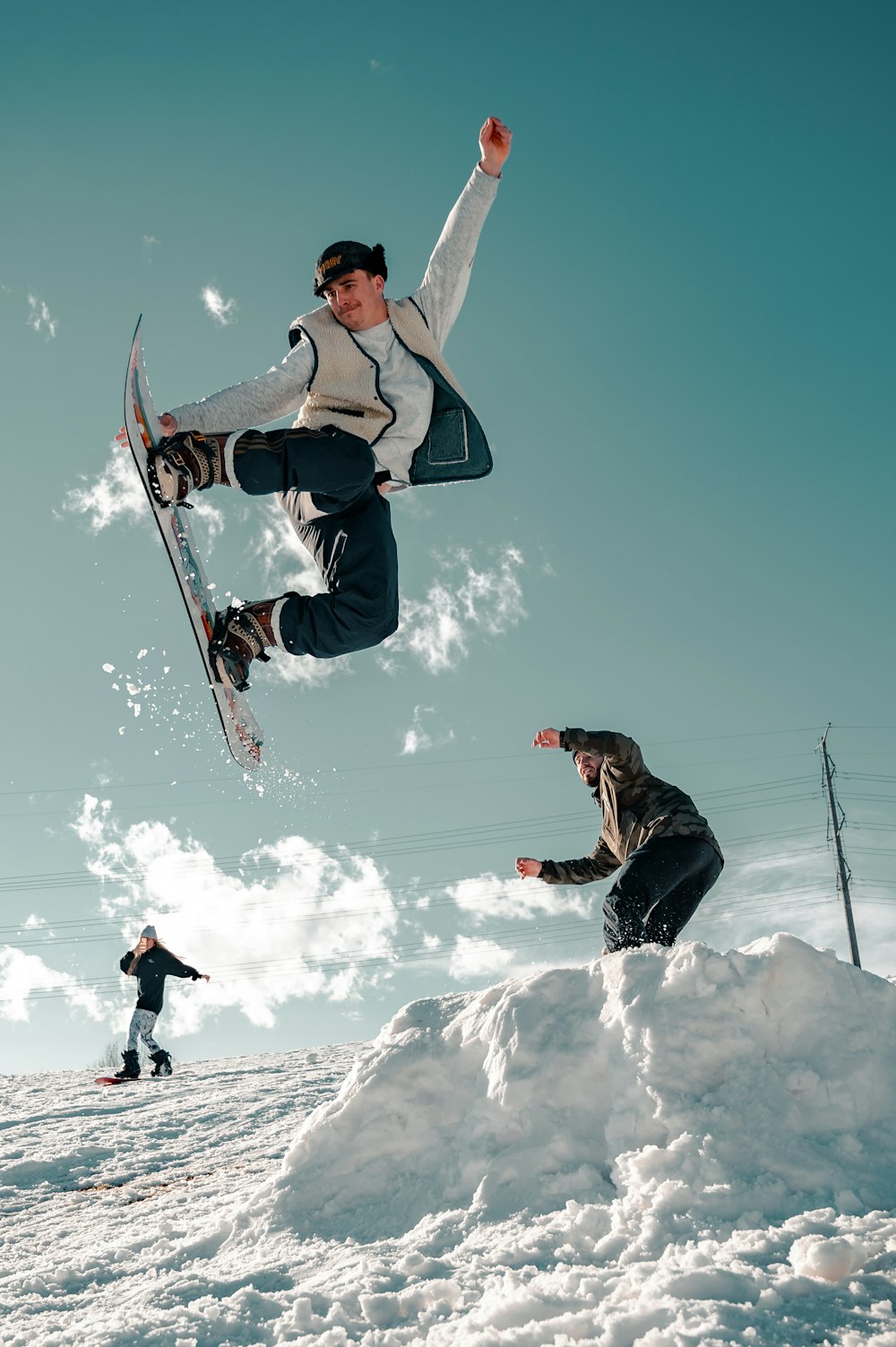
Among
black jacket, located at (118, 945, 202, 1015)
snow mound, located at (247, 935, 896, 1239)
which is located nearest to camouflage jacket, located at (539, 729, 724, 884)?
snow mound, located at (247, 935, 896, 1239)

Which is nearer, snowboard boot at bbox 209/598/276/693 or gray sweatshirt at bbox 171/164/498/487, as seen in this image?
gray sweatshirt at bbox 171/164/498/487

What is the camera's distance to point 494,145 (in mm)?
4508

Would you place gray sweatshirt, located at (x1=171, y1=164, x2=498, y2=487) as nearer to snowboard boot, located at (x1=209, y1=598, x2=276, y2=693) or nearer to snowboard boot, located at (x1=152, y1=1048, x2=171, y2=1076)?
snowboard boot, located at (x1=209, y1=598, x2=276, y2=693)

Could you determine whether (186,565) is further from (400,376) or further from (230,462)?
(400,376)

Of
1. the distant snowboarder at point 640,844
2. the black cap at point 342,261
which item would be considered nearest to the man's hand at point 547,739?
the distant snowboarder at point 640,844

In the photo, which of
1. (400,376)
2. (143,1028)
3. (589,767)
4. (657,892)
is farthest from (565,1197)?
(143,1028)

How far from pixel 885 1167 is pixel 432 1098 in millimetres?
1645

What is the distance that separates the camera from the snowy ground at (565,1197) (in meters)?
2.22

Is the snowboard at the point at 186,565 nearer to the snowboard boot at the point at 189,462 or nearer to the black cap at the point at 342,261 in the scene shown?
the snowboard boot at the point at 189,462

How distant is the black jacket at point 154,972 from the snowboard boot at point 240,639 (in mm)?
7362

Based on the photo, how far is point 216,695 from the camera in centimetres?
527

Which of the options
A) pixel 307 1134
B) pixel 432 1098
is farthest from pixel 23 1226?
pixel 432 1098

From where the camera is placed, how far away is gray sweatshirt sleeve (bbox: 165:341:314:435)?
4.38 m

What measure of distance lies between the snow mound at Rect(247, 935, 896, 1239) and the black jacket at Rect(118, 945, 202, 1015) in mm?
8182
